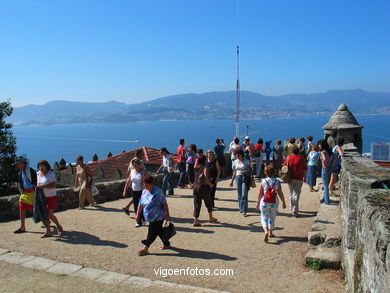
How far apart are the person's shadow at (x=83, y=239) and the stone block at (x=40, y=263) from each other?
0.95 meters

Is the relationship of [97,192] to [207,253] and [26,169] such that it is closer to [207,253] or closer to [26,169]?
[26,169]

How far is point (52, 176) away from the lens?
291 inches

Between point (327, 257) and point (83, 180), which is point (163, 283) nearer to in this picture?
point (327, 257)

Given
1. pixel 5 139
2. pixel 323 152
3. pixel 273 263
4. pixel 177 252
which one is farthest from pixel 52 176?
pixel 5 139

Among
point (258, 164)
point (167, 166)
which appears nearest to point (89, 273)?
point (167, 166)

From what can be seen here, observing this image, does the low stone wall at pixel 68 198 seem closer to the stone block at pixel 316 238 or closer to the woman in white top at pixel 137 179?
the woman in white top at pixel 137 179

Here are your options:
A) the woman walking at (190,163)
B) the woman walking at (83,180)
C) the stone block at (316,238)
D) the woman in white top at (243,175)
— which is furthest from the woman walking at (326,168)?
the woman walking at (83,180)

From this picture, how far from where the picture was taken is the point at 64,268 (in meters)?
5.75

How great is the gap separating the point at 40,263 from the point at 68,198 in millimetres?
4112

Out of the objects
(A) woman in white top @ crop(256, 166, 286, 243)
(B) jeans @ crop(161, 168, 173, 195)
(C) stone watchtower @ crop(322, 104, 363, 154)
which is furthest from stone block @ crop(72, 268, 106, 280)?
(C) stone watchtower @ crop(322, 104, 363, 154)

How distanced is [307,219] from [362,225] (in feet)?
16.4

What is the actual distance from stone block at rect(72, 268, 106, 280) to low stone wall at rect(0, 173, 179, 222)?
4.21 m

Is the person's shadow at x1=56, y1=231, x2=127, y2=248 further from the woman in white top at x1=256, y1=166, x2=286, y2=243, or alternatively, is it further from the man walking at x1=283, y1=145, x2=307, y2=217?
the man walking at x1=283, y1=145, x2=307, y2=217

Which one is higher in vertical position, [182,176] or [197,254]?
[182,176]
